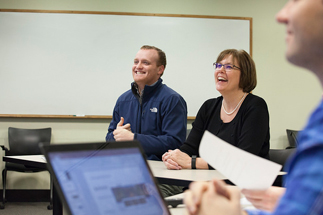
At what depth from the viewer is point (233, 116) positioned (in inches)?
85.5

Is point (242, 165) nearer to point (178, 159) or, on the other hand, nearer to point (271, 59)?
point (178, 159)

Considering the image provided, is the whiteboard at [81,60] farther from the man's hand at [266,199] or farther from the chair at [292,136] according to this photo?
the man's hand at [266,199]

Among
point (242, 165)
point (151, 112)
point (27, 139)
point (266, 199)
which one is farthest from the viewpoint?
point (27, 139)

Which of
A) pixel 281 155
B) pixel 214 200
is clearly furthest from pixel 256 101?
pixel 214 200

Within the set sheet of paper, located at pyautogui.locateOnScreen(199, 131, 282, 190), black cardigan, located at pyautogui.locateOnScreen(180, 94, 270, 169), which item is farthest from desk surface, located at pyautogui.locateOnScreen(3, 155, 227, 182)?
sheet of paper, located at pyautogui.locateOnScreen(199, 131, 282, 190)

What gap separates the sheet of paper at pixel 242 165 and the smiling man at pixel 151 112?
157 centimetres

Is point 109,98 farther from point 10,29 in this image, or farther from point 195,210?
point 195,210

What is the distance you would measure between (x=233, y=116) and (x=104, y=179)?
1.65 metres

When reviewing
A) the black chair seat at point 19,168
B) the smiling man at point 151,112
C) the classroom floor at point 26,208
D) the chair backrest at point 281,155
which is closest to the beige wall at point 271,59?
the smiling man at point 151,112

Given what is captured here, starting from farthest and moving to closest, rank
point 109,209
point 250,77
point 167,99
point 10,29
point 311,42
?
point 10,29
point 167,99
point 250,77
point 109,209
point 311,42

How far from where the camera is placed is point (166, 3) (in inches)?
186

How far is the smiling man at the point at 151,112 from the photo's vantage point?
7.95 ft

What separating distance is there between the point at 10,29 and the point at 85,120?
1481 millimetres

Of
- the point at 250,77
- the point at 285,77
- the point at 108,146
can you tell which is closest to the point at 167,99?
the point at 250,77
